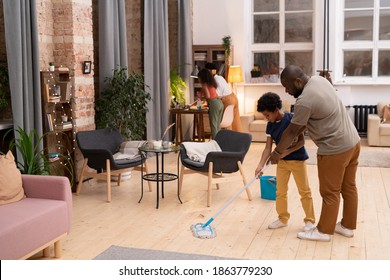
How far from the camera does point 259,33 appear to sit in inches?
453

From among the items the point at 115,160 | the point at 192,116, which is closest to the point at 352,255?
the point at 115,160

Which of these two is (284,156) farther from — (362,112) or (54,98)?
(362,112)

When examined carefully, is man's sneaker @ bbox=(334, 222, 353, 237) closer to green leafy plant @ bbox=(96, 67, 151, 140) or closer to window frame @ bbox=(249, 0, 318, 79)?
green leafy plant @ bbox=(96, 67, 151, 140)

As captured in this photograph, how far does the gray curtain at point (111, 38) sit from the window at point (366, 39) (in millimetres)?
5179

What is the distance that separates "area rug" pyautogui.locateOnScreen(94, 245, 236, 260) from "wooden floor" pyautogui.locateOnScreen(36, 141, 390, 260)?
10 cm

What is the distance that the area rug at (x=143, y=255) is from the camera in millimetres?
4281

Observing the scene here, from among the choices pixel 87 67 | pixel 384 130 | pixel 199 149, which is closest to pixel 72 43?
pixel 87 67

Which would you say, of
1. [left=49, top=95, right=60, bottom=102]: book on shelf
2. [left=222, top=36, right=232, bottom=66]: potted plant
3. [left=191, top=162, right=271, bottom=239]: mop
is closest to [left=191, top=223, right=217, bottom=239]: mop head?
[left=191, top=162, right=271, bottom=239]: mop

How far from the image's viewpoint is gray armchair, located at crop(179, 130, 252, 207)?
5.84 meters

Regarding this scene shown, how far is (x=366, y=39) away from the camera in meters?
11.1

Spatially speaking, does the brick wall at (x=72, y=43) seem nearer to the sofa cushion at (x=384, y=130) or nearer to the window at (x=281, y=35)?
the window at (x=281, y=35)

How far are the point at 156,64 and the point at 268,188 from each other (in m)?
3.73

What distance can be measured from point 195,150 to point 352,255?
92.6 inches

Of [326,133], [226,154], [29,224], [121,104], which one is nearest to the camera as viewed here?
[29,224]
